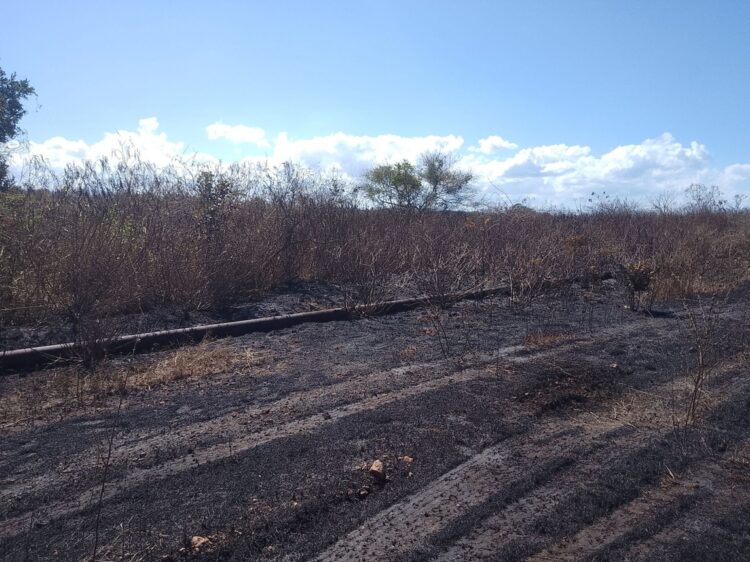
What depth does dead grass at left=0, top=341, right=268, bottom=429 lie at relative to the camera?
16.7 ft

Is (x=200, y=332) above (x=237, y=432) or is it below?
above

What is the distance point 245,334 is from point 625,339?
14.2 feet

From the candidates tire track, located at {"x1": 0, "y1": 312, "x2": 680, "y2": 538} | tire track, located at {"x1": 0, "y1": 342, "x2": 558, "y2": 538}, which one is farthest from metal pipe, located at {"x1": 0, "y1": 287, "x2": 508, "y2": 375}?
tire track, located at {"x1": 0, "y1": 342, "x2": 558, "y2": 538}

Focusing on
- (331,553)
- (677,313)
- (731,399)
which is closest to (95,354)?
(331,553)

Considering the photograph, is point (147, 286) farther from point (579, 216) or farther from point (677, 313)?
point (579, 216)

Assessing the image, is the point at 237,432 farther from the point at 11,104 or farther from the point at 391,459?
the point at 11,104

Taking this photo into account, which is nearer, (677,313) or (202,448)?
(202,448)

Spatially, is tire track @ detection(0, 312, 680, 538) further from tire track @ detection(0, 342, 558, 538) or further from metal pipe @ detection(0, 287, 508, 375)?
metal pipe @ detection(0, 287, 508, 375)

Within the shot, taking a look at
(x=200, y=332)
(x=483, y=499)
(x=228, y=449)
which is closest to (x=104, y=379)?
(x=200, y=332)

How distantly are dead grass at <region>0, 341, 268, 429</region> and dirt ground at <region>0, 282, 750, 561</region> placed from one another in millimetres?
35

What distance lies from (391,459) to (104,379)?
2916mm

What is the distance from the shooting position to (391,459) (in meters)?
4.11

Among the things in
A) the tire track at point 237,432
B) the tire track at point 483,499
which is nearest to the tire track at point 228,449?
the tire track at point 237,432

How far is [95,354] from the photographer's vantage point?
6230 millimetres
